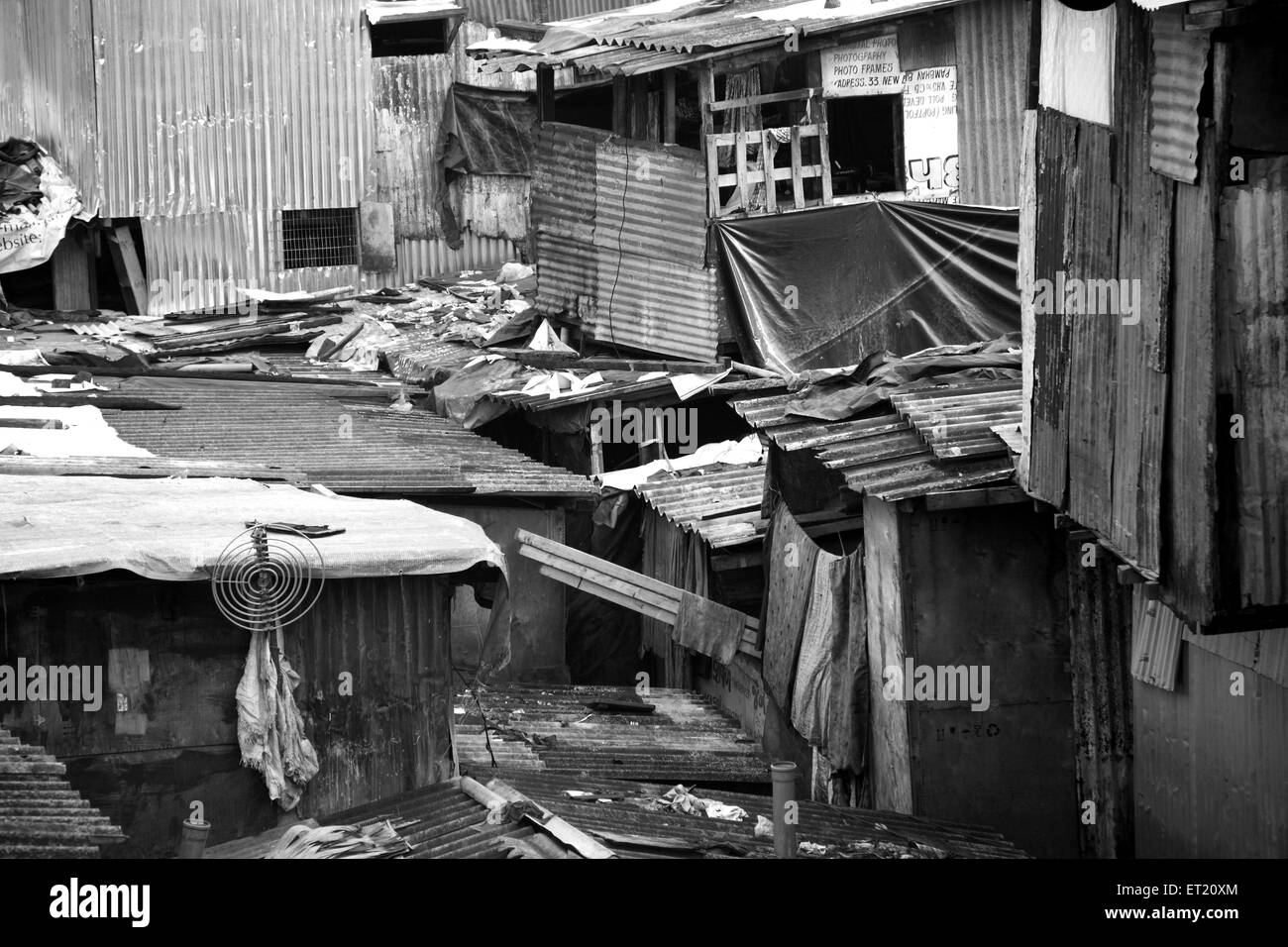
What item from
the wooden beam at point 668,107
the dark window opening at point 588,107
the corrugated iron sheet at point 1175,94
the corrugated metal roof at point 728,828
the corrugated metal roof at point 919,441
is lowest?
the corrugated metal roof at point 728,828

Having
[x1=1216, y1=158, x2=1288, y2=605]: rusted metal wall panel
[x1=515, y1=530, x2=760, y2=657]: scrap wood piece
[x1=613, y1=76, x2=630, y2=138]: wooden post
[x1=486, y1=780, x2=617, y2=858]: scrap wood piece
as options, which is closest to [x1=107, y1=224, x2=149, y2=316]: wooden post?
[x1=613, y1=76, x2=630, y2=138]: wooden post

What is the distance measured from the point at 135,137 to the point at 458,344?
7452 mm

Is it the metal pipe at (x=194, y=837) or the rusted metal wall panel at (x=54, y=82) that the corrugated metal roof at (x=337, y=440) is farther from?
the rusted metal wall panel at (x=54, y=82)

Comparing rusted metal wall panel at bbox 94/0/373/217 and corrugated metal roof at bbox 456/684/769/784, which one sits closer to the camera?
corrugated metal roof at bbox 456/684/769/784

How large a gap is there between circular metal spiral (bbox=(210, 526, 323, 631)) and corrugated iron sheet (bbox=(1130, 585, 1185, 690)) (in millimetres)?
4854

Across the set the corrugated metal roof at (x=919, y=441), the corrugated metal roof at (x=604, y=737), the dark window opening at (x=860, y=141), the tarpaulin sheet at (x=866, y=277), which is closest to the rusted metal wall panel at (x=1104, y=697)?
the corrugated metal roof at (x=919, y=441)

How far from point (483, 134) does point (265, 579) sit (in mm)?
17831

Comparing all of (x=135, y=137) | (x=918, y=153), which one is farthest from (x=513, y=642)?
(x=135, y=137)

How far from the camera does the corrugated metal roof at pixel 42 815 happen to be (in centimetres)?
600

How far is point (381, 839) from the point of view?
27.8 feet

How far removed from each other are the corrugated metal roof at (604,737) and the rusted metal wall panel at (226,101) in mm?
12737

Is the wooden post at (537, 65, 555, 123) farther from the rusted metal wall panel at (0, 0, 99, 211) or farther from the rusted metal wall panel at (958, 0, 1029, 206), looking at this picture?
the rusted metal wall panel at (0, 0, 99, 211)

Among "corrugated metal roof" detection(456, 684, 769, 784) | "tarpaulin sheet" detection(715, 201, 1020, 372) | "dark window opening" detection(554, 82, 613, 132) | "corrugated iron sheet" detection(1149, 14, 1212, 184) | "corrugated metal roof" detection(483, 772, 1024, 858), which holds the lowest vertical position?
"corrugated metal roof" detection(456, 684, 769, 784)

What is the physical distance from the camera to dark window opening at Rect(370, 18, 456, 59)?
25.6 metres
